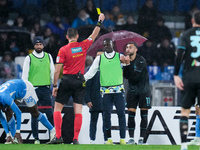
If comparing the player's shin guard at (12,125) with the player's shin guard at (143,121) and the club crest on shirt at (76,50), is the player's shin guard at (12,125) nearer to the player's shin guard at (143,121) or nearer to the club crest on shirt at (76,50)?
the club crest on shirt at (76,50)

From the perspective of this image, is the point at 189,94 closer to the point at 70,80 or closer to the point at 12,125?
Result: the point at 70,80

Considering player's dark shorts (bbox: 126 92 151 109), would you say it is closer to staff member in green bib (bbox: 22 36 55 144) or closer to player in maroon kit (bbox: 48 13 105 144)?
player in maroon kit (bbox: 48 13 105 144)

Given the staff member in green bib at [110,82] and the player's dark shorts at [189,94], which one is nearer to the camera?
the player's dark shorts at [189,94]

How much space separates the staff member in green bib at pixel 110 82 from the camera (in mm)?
9000

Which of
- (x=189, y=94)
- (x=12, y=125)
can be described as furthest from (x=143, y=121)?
(x=189, y=94)

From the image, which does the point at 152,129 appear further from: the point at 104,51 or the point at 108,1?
the point at 108,1

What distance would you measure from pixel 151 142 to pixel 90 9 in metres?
6.69

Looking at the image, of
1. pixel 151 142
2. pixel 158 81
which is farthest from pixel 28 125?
pixel 158 81

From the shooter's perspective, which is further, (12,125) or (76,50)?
(12,125)

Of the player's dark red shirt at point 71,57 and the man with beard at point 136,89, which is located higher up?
the player's dark red shirt at point 71,57

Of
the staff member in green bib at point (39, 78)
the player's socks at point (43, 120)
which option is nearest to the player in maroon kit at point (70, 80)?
the player's socks at point (43, 120)

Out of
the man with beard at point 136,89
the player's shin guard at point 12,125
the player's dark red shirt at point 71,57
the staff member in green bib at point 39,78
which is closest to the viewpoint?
the player's dark red shirt at point 71,57

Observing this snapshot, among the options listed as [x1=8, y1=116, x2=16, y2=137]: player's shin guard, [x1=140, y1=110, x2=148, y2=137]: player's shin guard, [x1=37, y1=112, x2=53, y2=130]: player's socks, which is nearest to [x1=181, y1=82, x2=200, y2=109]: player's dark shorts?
[x1=140, y1=110, x2=148, y2=137]: player's shin guard

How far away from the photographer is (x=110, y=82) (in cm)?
905
